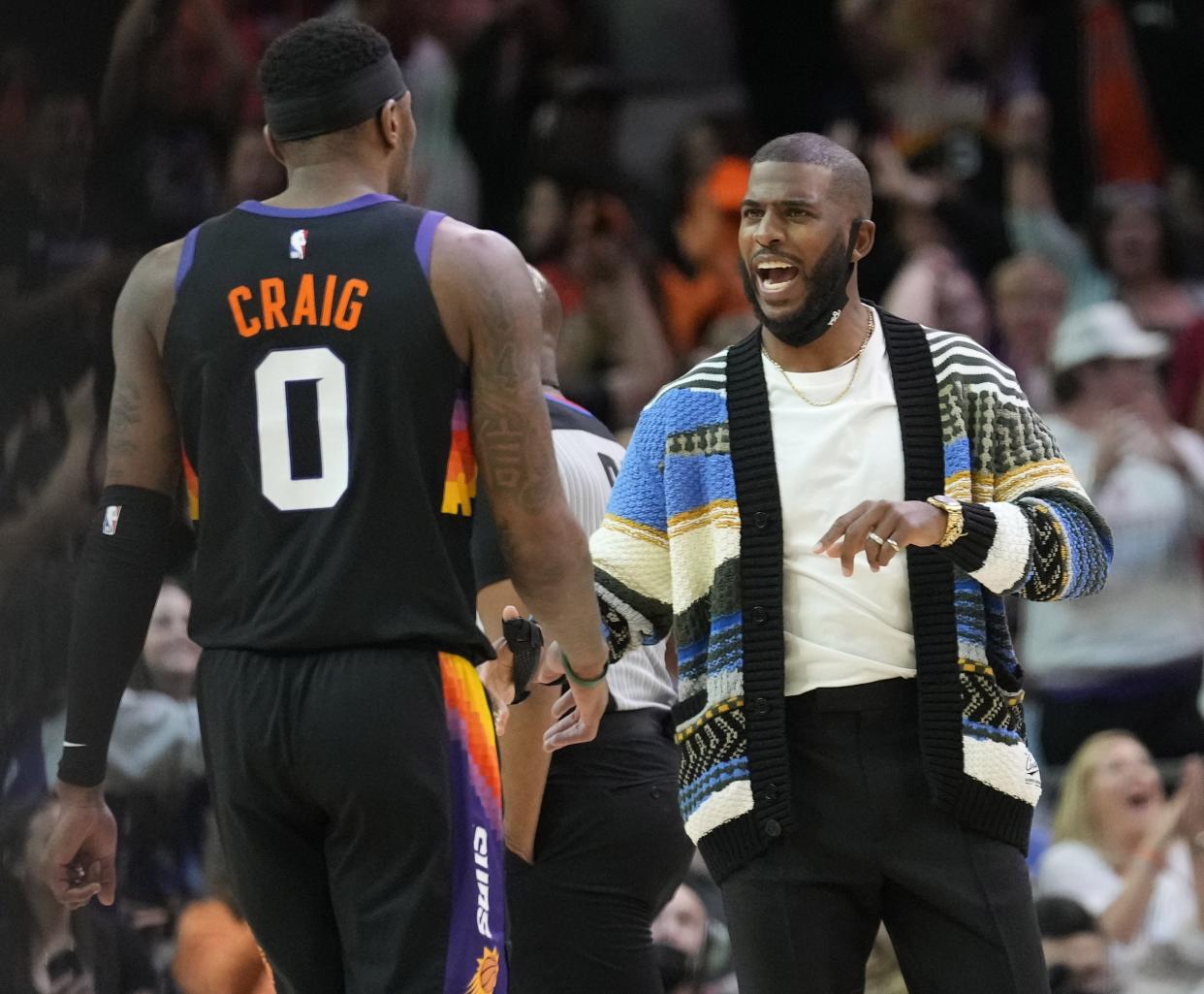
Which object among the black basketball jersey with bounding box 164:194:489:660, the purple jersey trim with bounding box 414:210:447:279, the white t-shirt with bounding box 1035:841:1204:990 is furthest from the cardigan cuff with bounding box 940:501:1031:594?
the white t-shirt with bounding box 1035:841:1204:990

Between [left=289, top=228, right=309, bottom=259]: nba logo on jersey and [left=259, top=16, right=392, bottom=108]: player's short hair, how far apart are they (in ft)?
0.73

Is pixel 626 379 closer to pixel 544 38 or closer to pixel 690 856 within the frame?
pixel 544 38

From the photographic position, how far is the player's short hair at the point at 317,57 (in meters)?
3.02

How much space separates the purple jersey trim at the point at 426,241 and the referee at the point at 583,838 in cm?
96

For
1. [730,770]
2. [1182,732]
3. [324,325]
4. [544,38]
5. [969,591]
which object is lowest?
[1182,732]

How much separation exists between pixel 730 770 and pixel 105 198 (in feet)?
13.9

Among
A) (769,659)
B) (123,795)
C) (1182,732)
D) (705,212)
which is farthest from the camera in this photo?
(705,212)

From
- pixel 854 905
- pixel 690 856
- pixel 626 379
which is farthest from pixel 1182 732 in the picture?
pixel 854 905

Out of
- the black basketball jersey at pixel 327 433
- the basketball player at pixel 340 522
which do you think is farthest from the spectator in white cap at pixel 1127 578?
the black basketball jersey at pixel 327 433

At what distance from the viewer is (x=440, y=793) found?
290 cm

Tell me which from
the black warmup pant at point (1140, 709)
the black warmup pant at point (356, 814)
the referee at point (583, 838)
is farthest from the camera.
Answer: the black warmup pant at point (1140, 709)

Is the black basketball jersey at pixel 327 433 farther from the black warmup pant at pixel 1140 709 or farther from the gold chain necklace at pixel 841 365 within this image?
the black warmup pant at pixel 1140 709

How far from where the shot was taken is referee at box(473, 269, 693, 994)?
384 centimetres

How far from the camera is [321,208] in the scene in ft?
9.84
